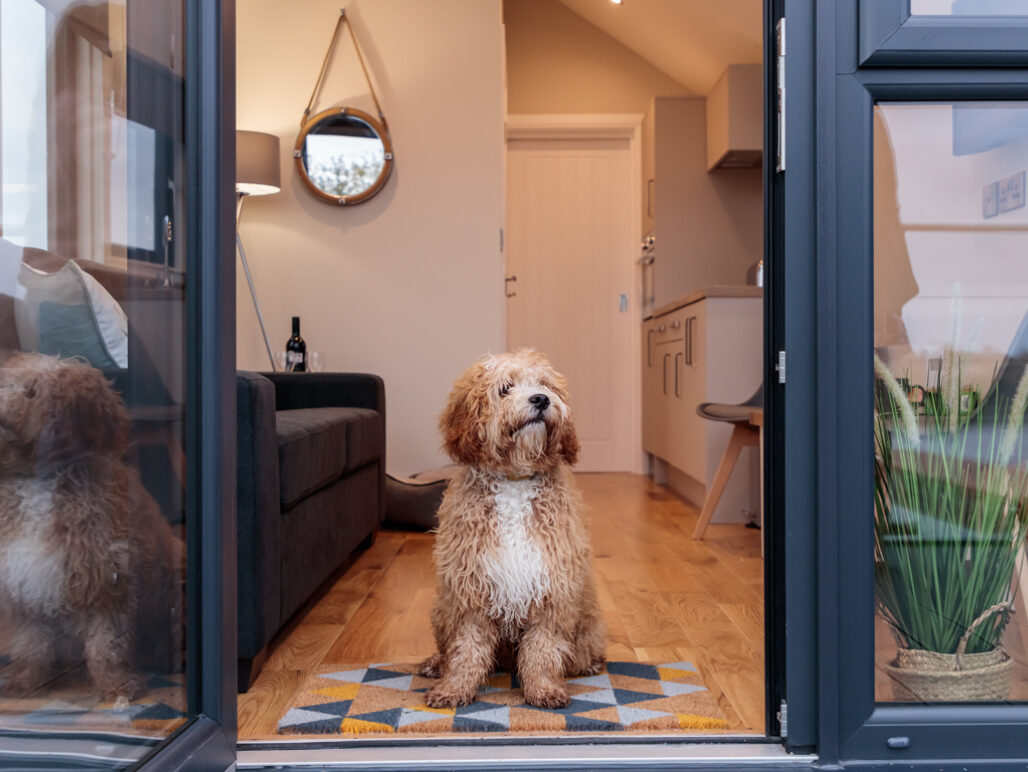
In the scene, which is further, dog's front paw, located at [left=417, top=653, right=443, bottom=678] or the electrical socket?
dog's front paw, located at [left=417, top=653, right=443, bottom=678]

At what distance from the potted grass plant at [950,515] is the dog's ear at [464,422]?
0.78 metres

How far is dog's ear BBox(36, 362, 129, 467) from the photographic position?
1093 mm

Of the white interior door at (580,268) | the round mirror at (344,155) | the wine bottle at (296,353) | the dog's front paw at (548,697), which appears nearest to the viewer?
the dog's front paw at (548,697)

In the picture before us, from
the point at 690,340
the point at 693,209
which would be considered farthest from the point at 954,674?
the point at 693,209

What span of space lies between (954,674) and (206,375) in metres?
1.32

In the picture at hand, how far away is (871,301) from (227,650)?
47.4 inches

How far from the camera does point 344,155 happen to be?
4211 millimetres

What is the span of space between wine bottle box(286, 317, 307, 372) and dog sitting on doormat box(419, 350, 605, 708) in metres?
2.31

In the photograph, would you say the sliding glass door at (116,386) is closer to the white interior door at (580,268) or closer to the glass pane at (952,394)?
the glass pane at (952,394)

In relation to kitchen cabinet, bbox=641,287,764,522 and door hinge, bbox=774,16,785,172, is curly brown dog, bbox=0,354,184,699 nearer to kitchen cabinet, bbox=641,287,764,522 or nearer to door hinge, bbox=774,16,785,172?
door hinge, bbox=774,16,785,172

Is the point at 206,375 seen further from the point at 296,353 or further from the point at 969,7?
the point at 296,353

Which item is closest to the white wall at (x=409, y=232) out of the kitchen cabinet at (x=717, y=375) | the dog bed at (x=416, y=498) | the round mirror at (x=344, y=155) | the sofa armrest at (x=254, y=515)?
the round mirror at (x=344, y=155)

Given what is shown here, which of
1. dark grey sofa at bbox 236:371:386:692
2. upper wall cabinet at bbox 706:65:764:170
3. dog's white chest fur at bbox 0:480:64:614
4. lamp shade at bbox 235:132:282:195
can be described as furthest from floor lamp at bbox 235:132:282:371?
dog's white chest fur at bbox 0:480:64:614

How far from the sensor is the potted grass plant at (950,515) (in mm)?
1458
